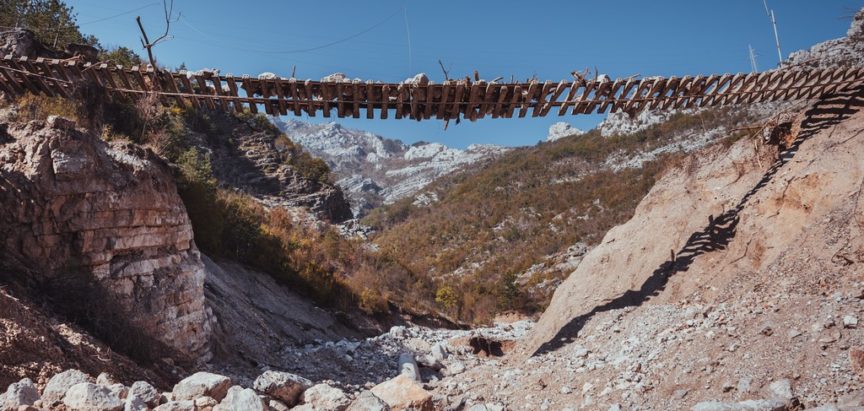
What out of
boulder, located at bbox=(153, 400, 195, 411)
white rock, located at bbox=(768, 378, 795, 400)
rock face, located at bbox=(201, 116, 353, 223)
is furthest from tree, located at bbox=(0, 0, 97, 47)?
white rock, located at bbox=(768, 378, 795, 400)

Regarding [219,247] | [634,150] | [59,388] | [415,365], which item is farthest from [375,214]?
[59,388]

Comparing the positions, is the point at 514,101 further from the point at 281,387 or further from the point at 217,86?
the point at 281,387

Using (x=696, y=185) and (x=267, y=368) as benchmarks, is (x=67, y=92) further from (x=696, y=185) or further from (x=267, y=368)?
(x=696, y=185)

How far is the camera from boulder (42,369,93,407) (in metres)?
3.48

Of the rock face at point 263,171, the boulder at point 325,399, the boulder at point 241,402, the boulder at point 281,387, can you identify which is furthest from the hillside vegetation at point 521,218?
the boulder at point 241,402

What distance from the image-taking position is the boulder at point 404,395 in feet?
13.5

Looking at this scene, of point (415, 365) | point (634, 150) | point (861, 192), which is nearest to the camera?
point (861, 192)

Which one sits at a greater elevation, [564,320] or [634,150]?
[634,150]

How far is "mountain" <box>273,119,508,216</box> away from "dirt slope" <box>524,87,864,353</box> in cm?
7690

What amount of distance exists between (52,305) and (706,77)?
10946 millimetres

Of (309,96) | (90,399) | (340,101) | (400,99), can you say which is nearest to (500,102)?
(400,99)

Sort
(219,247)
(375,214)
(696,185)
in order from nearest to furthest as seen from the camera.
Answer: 1. (696,185)
2. (219,247)
3. (375,214)

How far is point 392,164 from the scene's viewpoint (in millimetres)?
161500

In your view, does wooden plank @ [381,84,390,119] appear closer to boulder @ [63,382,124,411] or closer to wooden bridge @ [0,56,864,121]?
wooden bridge @ [0,56,864,121]
